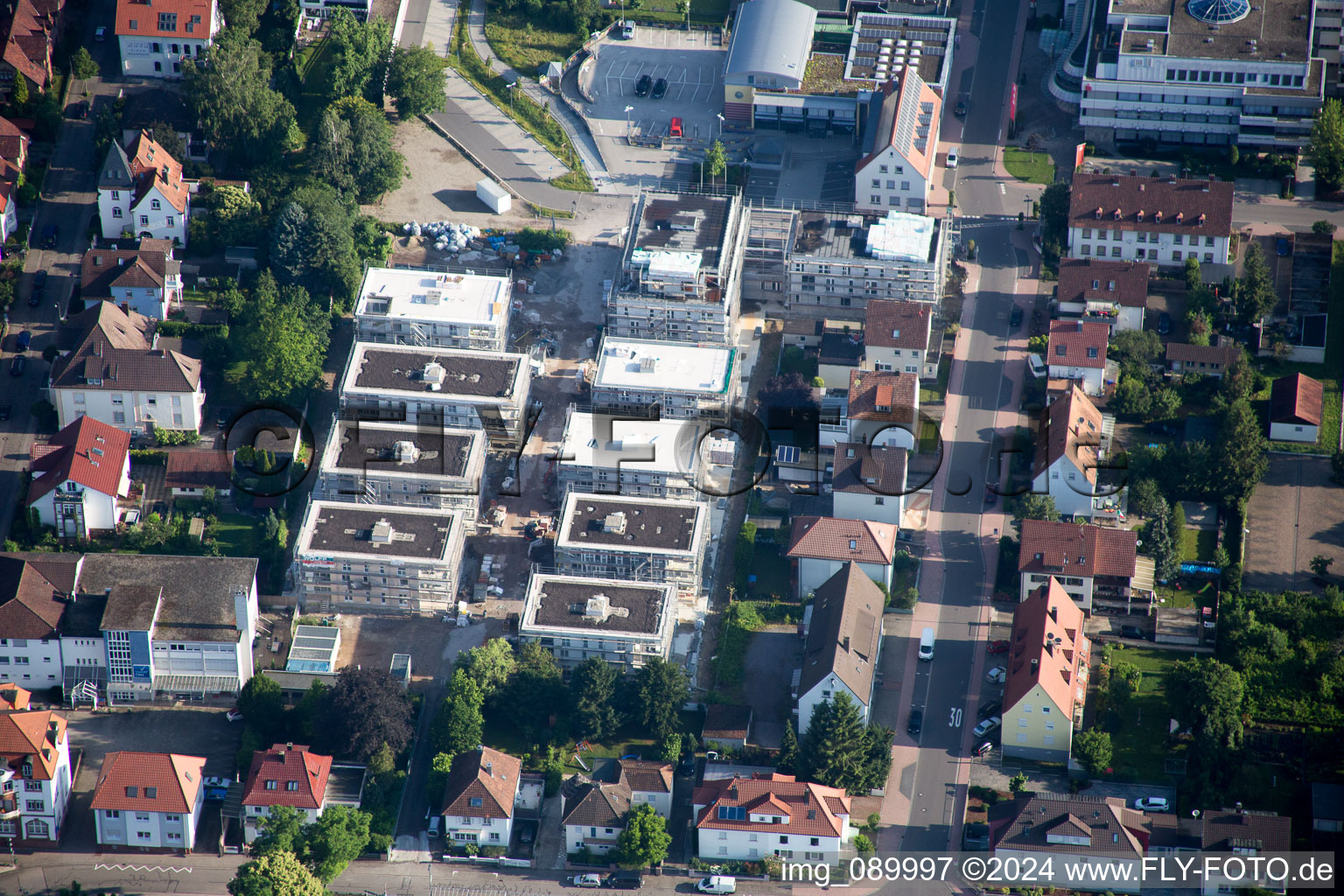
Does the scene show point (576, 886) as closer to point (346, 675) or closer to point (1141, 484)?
point (346, 675)

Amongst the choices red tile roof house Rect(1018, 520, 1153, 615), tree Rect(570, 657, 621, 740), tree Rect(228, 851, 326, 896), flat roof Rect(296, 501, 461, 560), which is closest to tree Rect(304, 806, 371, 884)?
tree Rect(228, 851, 326, 896)

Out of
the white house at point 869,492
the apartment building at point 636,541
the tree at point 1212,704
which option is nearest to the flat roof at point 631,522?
the apartment building at point 636,541

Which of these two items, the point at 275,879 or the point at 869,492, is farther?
the point at 869,492

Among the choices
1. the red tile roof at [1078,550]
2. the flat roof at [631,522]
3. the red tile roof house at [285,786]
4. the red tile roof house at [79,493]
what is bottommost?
the red tile roof house at [285,786]

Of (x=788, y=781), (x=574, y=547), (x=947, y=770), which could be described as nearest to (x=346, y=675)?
(x=574, y=547)

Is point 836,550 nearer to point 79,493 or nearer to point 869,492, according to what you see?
point 869,492

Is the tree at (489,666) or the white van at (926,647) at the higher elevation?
the white van at (926,647)

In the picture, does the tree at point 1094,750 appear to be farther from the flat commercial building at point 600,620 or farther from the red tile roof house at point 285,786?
the red tile roof house at point 285,786

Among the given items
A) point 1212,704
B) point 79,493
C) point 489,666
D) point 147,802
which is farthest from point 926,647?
point 79,493
